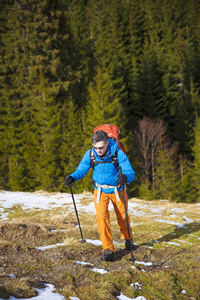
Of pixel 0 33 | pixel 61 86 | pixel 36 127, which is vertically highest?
pixel 0 33

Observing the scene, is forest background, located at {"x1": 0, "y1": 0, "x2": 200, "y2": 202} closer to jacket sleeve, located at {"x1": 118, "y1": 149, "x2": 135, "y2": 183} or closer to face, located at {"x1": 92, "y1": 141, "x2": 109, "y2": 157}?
jacket sleeve, located at {"x1": 118, "y1": 149, "x2": 135, "y2": 183}

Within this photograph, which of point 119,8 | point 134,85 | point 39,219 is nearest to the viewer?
point 39,219

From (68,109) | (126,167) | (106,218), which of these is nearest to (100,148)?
(126,167)

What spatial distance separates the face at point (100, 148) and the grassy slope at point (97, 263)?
194 cm

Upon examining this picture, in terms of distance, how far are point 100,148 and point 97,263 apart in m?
2.02

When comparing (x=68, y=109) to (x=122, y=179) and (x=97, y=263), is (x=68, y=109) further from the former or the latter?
(x=97, y=263)

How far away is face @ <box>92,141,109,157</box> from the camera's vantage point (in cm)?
449

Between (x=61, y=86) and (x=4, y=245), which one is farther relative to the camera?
(x=61, y=86)

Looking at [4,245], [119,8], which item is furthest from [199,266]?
[119,8]

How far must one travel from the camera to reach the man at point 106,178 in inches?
179

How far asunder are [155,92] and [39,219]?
42.9 m

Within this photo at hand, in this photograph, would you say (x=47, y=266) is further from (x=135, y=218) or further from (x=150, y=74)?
(x=150, y=74)

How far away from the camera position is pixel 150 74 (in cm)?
4688

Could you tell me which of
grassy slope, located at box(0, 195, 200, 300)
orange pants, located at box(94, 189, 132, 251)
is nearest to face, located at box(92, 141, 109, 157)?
orange pants, located at box(94, 189, 132, 251)
